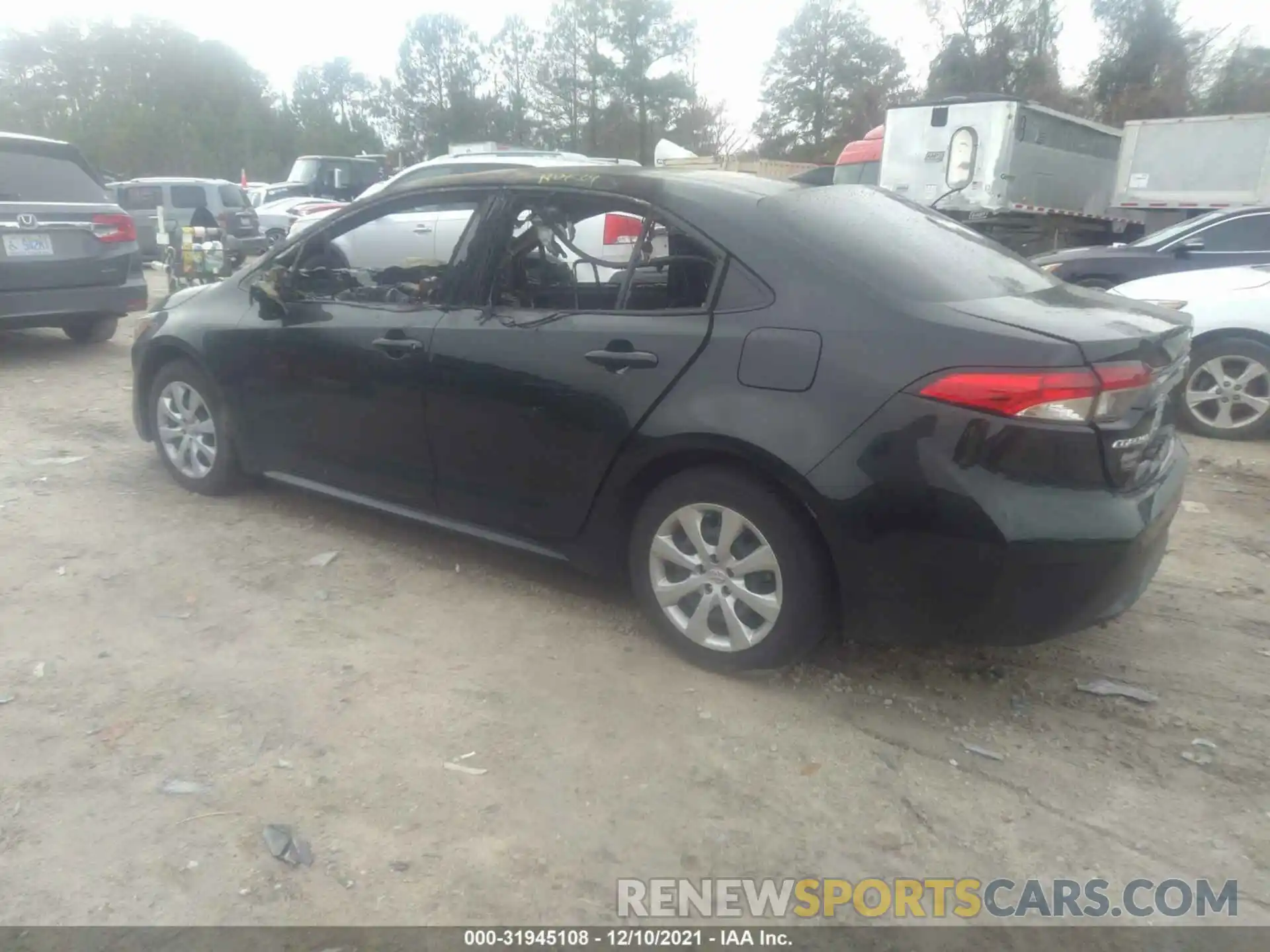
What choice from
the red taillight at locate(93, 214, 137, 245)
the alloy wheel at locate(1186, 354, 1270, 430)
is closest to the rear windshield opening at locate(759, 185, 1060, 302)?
the alloy wheel at locate(1186, 354, 1270, 430)

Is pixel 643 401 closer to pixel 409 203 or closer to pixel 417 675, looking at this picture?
pixel 417 675

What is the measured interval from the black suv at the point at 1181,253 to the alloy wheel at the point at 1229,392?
285 cm

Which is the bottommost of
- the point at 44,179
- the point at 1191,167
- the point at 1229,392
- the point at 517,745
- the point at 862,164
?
the point at 517,745

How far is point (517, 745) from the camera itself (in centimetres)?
295

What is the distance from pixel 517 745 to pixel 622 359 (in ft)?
4.24

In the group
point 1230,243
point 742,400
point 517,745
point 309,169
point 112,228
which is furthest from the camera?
point 309,169

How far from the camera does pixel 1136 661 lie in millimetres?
3461

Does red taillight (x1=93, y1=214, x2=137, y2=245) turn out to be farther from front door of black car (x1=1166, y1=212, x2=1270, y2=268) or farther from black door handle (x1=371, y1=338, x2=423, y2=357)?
front door of black car (x1=1166, y1=212, x2=1270, y2=268)

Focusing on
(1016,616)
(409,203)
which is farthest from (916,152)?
(1016,616)

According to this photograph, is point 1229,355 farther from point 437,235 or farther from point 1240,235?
point 437,235

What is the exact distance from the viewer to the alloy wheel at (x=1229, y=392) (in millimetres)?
6211

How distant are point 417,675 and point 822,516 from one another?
4.83ft

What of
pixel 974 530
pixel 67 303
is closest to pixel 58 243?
pixel 67 303

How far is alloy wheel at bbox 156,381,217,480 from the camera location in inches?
190
